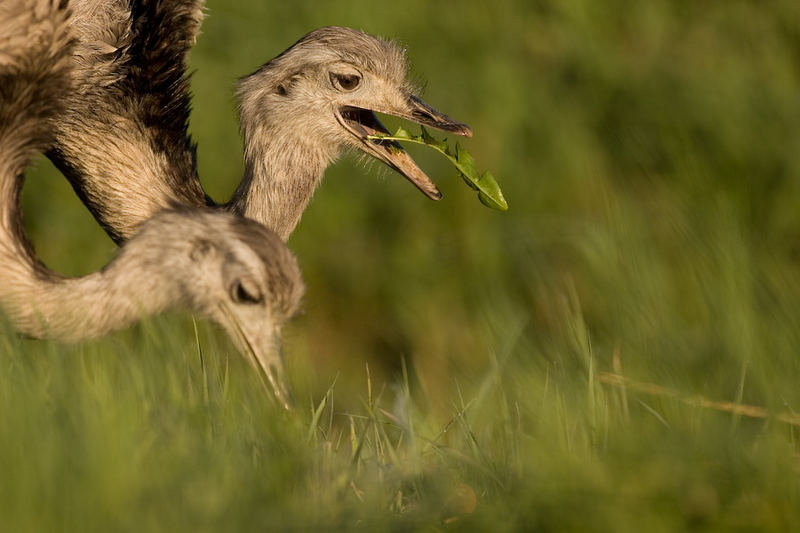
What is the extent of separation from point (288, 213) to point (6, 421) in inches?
99.1

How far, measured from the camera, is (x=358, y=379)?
824cm

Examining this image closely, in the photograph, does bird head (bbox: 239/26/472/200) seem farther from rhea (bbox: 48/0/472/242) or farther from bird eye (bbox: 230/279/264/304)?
bird eye (bbox: 230/279/264/304)

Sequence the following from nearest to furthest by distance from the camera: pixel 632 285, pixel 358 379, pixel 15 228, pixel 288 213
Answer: pixel 632 285
pixel 15 228
pixel 288 213
pixel 358 379

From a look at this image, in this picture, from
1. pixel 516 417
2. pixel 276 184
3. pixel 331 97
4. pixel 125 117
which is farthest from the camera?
pixel 331 97

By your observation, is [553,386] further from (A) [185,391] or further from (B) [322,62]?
(B) [322,62]

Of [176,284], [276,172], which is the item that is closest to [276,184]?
[276,172]

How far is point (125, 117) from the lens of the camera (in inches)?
216

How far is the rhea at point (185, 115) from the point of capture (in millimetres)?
5449

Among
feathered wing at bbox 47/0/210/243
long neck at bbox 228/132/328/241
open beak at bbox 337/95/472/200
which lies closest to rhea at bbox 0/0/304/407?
feathered wing at bbox 47/0/210/243

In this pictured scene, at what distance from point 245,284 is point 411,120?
1.93 m

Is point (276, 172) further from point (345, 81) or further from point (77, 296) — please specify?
point (77, 296)

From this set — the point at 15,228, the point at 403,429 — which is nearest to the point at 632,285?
the point at 403,429

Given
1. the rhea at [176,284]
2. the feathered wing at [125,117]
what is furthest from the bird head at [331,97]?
the rhea at [176,284]

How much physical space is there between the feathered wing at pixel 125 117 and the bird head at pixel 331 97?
1.27 ft
